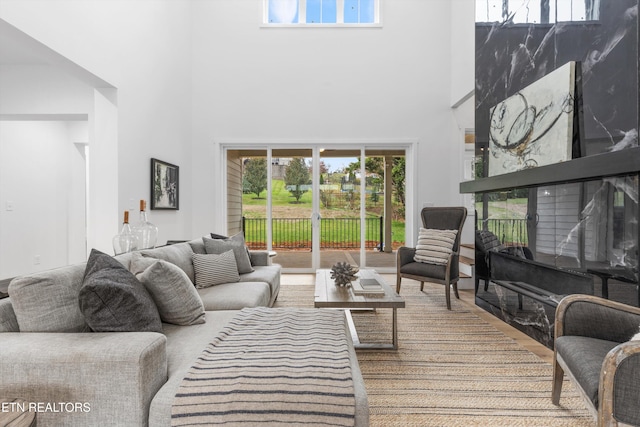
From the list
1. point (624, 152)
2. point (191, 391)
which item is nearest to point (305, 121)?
point (624, 152)

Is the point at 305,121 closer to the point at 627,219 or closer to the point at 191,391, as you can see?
the point at 627,219

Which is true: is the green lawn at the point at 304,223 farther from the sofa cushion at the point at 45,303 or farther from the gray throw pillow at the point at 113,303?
the sofa cushion at the point at 45,303

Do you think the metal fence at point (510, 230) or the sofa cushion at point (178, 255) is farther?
the metal fence at point (510, 230)

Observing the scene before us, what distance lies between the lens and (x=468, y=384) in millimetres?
2115

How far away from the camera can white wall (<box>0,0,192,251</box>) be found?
8.88 feet

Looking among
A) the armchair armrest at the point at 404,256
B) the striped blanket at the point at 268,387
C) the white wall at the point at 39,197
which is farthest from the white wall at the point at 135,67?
the armchair armrest at the point at 404,256

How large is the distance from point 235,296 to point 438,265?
2.33 m

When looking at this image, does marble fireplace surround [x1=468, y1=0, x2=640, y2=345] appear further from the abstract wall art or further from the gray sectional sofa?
the gray sectional sofa

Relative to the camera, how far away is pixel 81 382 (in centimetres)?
126

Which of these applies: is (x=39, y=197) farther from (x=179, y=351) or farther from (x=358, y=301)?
(x=358, y=301)

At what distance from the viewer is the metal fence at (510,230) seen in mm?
3092

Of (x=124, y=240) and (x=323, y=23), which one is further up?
(x=323, y=23)

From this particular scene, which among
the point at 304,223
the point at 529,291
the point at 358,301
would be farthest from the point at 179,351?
the point at 304,223

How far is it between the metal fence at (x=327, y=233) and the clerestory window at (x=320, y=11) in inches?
127
